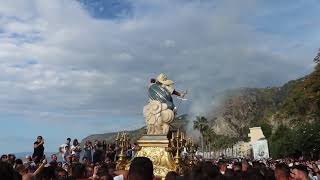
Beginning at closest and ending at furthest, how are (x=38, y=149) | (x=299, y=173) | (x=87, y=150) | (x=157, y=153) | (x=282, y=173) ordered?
(x=282, y=173)
(x=299, y=173)
(x=38, y=149)
(x=157, y=153)
(x=87, y=150)

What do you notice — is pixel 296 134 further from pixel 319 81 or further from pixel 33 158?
pixel 33 158

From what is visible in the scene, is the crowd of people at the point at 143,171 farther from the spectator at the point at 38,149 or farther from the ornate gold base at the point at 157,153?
the ornate gold base at the point at 157,153

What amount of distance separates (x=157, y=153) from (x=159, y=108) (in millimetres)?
1938

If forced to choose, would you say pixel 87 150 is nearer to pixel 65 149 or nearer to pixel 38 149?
pixel 65 149

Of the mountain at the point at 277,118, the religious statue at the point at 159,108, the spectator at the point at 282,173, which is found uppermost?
the mountain at the point at 277,118

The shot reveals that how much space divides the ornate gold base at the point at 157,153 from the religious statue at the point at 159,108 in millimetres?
460

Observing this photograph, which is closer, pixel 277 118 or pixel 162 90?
pixel 162 90

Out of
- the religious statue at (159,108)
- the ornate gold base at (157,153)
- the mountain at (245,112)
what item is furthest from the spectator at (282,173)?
the mountain at (245,112)

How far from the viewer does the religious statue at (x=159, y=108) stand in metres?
18.8

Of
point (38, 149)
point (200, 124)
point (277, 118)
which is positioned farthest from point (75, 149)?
point (200, 124)

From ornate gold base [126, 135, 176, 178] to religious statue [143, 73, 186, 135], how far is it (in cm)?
46

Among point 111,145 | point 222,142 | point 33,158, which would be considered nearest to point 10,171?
point 33,158

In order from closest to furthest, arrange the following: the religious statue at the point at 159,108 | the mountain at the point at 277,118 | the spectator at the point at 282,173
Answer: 1. the spectator at the point at 282,173
2. the religious statue at the point at 159,108
3. the mountain at the point at 277,118

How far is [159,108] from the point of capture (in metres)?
18.9
